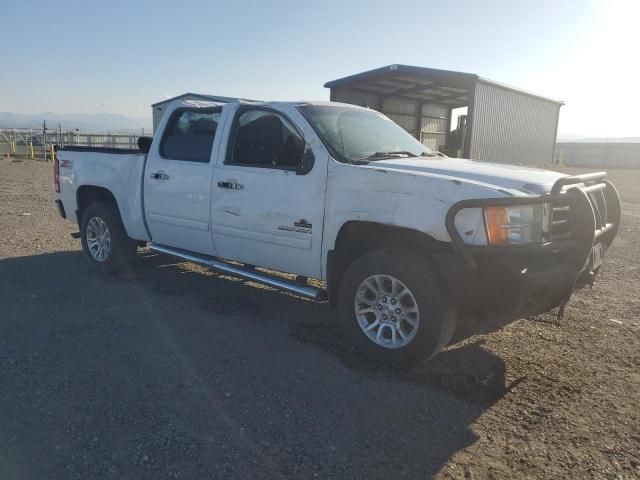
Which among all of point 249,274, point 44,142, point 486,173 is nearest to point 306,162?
point 249,274

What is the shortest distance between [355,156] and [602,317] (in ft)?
9.50

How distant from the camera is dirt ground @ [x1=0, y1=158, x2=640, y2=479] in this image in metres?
2.75

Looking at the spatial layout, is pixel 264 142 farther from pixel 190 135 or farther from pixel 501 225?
pixel 501 225

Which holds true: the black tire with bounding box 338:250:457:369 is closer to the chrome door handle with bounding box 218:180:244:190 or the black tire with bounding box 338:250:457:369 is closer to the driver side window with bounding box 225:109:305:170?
the driver side window with bounding box 225:109:305:170

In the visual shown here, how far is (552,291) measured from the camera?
3.39 m

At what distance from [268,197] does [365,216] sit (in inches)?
41.1

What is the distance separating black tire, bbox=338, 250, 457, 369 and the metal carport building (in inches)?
646

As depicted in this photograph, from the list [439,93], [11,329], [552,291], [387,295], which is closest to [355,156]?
[387,295]

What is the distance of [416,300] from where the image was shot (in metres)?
3.57

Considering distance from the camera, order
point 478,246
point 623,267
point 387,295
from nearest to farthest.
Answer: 1. point 478,246
2. point 387,295
3. point 623,267

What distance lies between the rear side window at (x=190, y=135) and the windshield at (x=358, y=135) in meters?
1.12

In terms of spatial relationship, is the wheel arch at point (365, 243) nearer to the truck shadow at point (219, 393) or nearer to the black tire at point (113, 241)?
the truck shadow at point (219, 393)

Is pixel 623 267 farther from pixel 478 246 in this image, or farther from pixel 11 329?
pixel 11 329

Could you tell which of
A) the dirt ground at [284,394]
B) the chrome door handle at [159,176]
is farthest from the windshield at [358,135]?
the chrome door handle at [159,176]
